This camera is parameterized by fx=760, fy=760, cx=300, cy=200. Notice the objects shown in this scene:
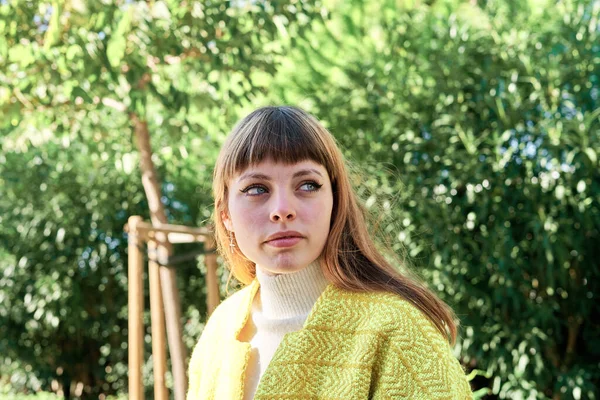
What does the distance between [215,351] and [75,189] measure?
4.03 metres

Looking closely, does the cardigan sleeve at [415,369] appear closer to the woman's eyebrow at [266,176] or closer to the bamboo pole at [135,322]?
the woman's eyebrow at [266,176]

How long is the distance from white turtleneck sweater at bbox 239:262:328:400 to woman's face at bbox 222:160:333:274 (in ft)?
0.14

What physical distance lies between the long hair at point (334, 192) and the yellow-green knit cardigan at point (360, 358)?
0.12 ft

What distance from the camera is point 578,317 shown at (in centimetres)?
347

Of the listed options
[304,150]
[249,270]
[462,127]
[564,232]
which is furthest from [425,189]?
[304,150]

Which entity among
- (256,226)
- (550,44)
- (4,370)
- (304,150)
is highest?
(550,44)

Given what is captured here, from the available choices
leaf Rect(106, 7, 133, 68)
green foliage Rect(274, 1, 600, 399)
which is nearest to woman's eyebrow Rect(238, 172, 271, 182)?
leaf Rect(106, 7, 133, 68)

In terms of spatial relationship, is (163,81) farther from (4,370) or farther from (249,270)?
(4,370)

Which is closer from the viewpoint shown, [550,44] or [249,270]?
[249,270]

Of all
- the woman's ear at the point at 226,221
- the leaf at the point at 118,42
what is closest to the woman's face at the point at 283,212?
the woman's ear at the point at 226,221

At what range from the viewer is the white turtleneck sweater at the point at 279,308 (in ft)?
4.08

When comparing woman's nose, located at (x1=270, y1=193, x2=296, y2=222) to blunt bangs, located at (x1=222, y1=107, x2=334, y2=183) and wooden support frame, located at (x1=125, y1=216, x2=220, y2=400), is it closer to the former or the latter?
blunt bangs, located at (x1=222, y1=107, x2=334, y2=183)

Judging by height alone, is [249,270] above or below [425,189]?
below

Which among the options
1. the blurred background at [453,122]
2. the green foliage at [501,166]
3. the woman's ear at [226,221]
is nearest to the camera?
the woman's ear at [226,221]
